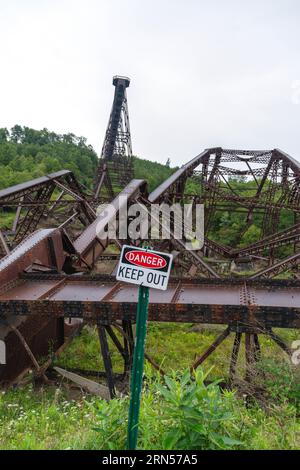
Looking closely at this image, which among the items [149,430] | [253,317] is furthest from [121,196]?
[149,430]

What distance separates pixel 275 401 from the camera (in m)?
3.81

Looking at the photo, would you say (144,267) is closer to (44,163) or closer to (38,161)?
(44,163)

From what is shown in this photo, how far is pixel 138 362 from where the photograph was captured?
2098 millimetres

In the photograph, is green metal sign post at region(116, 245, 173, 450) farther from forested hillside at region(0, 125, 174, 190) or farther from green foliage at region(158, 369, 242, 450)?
forested hillside at region(0, 125, 174, 190)

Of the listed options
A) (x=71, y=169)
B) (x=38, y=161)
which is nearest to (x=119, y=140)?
(x=71, y=169)

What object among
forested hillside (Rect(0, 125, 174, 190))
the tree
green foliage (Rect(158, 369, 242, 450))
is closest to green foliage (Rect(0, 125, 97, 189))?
forested hillside (Rect(0, 125, 174, 190))

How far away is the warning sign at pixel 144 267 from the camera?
6.64ft

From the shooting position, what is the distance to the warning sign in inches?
79.7

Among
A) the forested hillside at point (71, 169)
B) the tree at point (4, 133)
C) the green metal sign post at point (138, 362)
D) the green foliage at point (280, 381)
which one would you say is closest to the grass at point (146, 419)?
the green foliage at point (280, 381)

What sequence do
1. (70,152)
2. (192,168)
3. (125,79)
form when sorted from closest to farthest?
1. (192,168)
2. (125,79)
3. (70,152)

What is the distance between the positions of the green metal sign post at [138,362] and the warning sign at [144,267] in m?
0.07

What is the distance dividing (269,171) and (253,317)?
13390mm

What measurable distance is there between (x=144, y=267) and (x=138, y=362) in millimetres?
565
